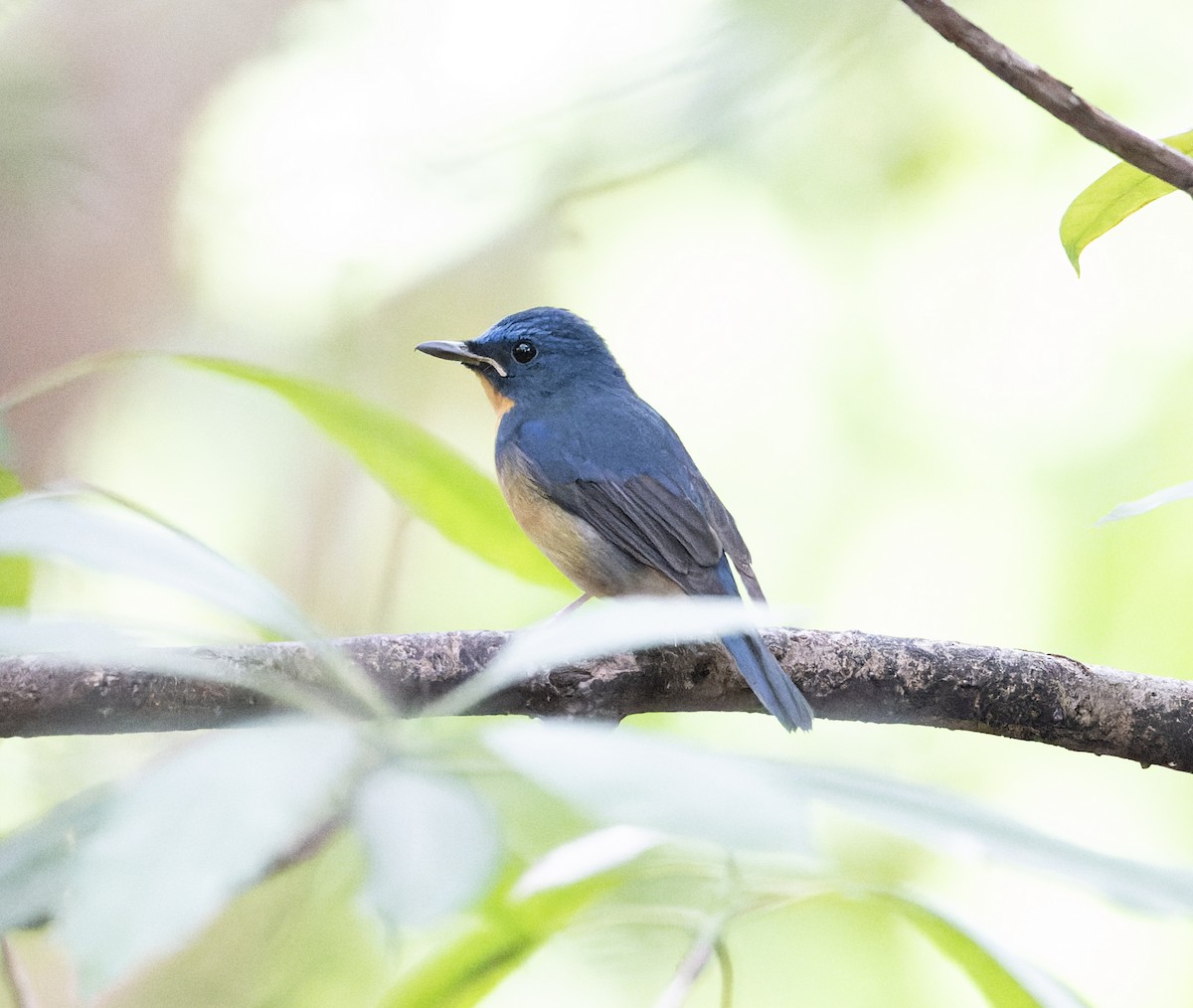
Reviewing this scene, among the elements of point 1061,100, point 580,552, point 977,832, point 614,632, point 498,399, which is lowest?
point 977,832

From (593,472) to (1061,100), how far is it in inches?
86.6

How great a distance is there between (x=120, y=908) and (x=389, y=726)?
0.71ft

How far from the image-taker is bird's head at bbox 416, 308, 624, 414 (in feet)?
12.8

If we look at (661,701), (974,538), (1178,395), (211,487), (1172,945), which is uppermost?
(211,487)

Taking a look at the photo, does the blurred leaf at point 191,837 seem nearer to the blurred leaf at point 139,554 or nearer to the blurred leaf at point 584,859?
the blurred leaf at point 139,554

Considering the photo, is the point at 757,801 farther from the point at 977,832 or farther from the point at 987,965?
the point at 987,965

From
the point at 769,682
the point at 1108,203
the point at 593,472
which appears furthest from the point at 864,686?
the point at 593,472

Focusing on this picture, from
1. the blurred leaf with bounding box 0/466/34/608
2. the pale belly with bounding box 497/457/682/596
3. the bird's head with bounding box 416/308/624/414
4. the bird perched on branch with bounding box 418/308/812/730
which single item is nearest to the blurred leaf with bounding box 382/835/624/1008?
the blurred leaf with bounding box 0/466/34/608

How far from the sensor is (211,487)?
521cm

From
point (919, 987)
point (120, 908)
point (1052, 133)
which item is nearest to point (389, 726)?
point (120, 908)

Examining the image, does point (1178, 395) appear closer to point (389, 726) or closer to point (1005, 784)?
point (1005, 784)

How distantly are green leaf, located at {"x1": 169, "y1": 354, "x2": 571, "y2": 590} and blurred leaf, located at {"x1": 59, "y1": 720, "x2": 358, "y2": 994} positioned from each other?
3.32 feet

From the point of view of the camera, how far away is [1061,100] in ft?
4.31

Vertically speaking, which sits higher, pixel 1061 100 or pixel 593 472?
pixel 593 472
